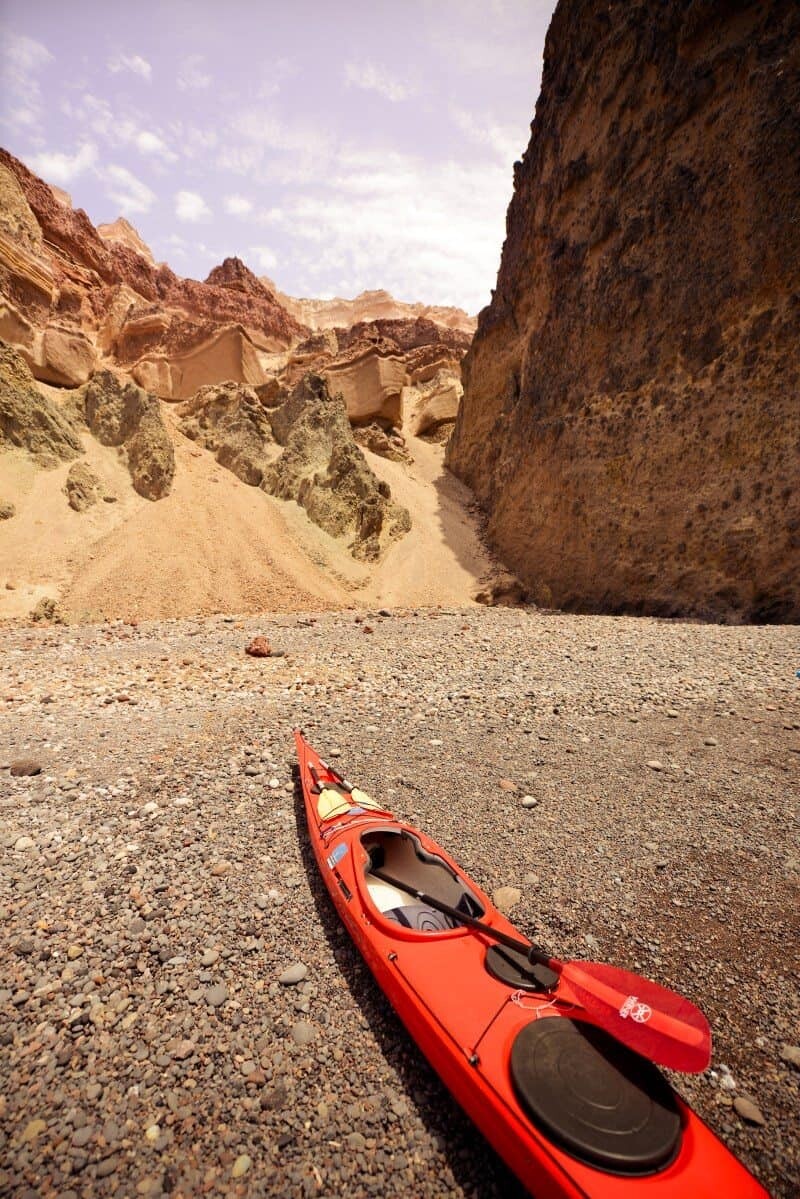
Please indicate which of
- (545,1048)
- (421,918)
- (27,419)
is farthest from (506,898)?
(27,419)

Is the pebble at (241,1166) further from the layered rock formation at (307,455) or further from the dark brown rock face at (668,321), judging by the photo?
the layered rock formation at (307,455)

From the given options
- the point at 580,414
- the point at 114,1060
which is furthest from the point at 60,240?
the point at 114,1060

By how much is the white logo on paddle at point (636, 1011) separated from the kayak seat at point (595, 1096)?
19 centimetres

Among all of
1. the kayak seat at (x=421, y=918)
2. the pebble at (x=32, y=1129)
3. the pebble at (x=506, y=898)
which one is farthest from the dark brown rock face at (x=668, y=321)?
the pebble at (x=32, y=1129)

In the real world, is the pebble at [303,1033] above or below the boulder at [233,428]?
below

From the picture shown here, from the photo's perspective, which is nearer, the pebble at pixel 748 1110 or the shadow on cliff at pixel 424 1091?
the shadow on cliff at pixel 424 1091

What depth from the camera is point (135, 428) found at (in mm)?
19484

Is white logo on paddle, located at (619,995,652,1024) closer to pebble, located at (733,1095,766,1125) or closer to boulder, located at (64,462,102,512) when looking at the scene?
pebble, located at (733,1095,766,1125)

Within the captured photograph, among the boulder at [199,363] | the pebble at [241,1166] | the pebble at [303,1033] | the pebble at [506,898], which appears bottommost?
the pebble at [303,1033]

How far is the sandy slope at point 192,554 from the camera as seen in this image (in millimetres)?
13820

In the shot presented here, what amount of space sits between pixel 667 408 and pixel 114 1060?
15424 mm

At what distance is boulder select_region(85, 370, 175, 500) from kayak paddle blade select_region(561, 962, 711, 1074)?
773 inches

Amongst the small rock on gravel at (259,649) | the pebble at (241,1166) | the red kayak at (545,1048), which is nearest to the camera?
the red kayak at (545,1048)

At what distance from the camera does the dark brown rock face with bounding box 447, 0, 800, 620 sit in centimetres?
1080
